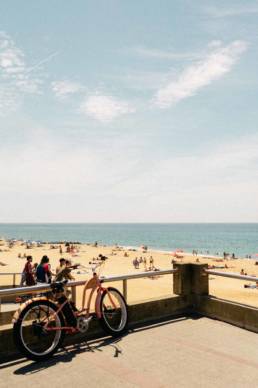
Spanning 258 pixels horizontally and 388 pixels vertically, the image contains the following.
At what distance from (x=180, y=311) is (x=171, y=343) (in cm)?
205

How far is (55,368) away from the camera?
548 centimetres

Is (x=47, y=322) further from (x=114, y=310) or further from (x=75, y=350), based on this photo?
(x=114, y=310)

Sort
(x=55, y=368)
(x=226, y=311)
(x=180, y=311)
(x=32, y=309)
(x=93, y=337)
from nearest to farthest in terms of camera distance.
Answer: (x=55, y=368)
(x=32, y=309)
(x=93, y=337)
(x=226, y=311)
(x=180, y=311)

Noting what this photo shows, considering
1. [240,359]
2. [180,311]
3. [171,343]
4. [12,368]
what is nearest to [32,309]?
[12,368]

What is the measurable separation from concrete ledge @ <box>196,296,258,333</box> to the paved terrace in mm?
257

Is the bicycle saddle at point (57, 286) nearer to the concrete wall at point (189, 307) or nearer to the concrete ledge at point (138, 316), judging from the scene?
the concrete ledge at point (138, 316)

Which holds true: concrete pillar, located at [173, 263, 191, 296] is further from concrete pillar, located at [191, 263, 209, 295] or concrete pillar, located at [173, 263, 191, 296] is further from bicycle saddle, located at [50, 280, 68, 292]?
bicycle saddle, located at [50, 280, 68, 292]

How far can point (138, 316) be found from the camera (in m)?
7.77

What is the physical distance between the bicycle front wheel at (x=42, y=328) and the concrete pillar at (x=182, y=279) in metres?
3.47

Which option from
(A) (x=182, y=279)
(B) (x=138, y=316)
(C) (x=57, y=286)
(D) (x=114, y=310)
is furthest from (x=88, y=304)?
(A) (x=182, y=279)

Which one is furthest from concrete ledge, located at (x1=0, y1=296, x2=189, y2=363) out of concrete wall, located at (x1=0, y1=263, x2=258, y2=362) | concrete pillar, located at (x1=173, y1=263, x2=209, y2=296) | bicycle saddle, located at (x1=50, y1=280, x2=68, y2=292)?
bicycle saddle, located at (x1=50, y1=280, x2=68, y2=292)

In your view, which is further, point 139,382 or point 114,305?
point 114,305

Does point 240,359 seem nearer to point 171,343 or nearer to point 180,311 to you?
point 171,343

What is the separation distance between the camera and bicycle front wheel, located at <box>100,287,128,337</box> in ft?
23.0
